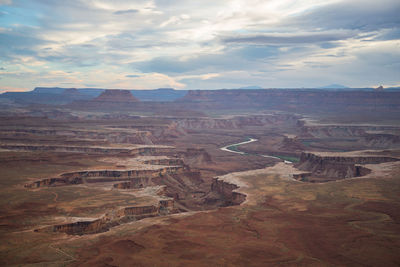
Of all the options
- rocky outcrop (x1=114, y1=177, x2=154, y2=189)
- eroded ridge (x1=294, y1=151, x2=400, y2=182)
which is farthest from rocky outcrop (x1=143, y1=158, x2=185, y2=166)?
eroded ridge (x1=294, y1=151, x2=400, y2=182)

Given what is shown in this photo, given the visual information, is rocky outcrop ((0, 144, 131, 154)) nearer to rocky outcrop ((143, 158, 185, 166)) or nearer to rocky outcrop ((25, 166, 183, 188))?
rocky outcrop ((143, 158, 185, 166))

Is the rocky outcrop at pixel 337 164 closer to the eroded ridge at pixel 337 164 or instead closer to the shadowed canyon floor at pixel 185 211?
the eroded ridge at pixel 337 164

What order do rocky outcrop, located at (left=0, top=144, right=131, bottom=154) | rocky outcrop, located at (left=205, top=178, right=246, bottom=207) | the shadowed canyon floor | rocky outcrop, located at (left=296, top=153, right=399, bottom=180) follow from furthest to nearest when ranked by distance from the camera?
rocky outcrop, located at (left=0, top=144, right=131, bottom=154)
rocky outcrop, located at (left=296, top=153, right=399, bottom=180)
rocky outcrop, located at (left=205, top=178, right=246, bottom=207)
the shadowed canyon floor

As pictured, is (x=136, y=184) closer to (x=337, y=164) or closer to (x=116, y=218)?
(x=116, y=218)

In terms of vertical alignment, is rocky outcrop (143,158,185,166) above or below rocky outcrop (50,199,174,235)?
above

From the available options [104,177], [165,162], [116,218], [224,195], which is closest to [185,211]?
[224,195]

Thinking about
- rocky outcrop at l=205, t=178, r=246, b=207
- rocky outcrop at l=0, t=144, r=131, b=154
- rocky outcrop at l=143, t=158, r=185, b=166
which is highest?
rocky outcrop at l=0, t=144, r=131, b=154

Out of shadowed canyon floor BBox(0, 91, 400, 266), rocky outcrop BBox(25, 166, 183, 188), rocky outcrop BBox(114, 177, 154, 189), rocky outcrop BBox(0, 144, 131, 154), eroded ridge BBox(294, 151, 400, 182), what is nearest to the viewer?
shadowed canyon floor BBox(0, 91, 400, 266)

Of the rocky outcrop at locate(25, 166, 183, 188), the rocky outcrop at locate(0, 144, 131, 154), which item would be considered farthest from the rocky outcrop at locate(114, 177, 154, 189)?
the rocky outcrop at locate(0, 144, 131, 154)

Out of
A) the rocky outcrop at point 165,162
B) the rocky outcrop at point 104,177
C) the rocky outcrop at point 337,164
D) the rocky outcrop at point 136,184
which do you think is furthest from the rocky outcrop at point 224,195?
the rocky outcrop at point 337,164

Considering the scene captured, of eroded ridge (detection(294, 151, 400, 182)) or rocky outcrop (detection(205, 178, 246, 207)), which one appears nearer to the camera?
rocky outcrop (detection(205, 178, 246, 207))

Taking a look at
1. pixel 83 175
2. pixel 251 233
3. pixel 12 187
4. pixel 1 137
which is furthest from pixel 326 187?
pixel 1 137
